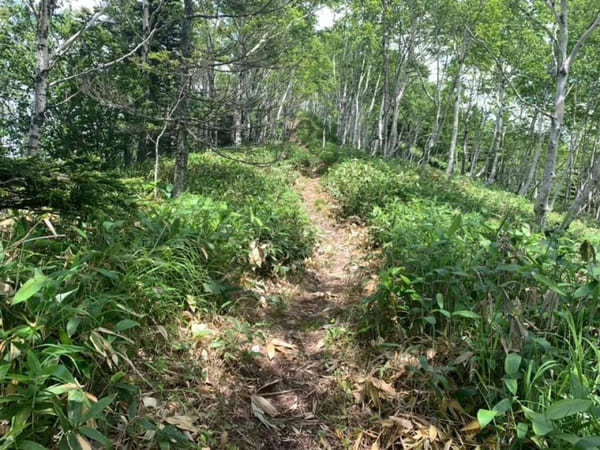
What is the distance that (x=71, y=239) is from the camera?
279 cm

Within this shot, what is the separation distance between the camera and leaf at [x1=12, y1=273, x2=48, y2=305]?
1608 mm

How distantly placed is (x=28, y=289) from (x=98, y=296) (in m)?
0.51

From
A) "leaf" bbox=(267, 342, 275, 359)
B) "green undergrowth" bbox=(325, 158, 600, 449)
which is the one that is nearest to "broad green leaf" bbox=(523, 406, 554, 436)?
"green undergrowth" bbox=(325, 158, 600, 449)

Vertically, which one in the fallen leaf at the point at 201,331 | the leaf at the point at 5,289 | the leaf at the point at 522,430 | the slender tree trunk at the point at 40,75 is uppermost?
the slender tree trunk at the point at 40,75

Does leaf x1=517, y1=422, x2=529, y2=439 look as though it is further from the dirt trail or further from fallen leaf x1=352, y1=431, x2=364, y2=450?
the dirt trail

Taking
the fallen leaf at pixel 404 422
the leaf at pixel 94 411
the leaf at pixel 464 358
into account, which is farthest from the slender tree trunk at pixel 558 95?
the leaf at pixel 94 411

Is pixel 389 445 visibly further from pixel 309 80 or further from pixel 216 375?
pixel 309 80

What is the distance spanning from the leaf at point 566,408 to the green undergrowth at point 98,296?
1.93 meters

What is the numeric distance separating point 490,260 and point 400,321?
1.03 meters

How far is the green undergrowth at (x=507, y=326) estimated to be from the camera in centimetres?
174

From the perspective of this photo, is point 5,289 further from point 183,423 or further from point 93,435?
point 183,423

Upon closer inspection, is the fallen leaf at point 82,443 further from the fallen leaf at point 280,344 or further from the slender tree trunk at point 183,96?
the slender tree trunk at point 183,96

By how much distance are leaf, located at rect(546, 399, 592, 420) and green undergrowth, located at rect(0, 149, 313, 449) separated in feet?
6.32

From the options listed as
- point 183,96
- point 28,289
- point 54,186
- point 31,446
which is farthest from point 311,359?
point 183,96
